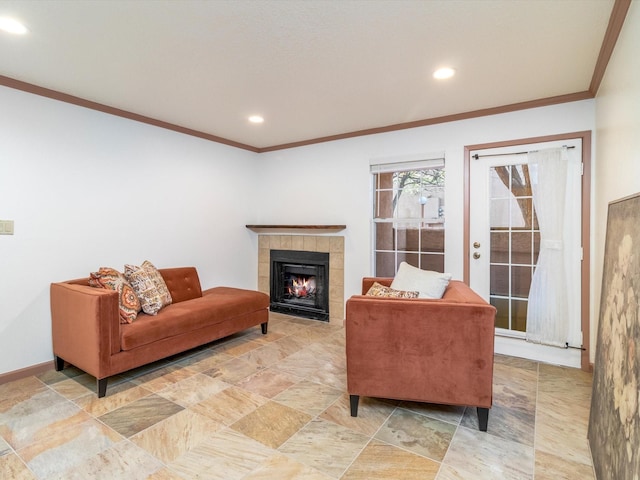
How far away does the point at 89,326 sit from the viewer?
2.50 meters

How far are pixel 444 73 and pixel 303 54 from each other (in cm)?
108

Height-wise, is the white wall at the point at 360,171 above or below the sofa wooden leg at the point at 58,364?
above

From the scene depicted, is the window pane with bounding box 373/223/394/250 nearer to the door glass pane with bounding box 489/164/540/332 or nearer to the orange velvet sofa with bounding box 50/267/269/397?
the door glass pane with bounding box 489/164/540/332

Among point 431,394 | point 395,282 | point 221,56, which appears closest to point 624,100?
point 395,282

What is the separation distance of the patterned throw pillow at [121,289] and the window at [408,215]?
8.64ft

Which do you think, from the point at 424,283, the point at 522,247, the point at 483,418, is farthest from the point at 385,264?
the point at 483,418

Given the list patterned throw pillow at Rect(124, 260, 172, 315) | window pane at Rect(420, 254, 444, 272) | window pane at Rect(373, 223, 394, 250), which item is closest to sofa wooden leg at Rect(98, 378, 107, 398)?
patterned throw pillow at Rect(124, 260, 172, 315)

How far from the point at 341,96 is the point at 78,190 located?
99.7 inches

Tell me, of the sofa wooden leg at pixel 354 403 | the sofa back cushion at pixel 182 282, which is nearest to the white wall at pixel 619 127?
the sofa wooden leg at pixel 354 403

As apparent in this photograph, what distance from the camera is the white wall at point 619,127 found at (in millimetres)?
1706

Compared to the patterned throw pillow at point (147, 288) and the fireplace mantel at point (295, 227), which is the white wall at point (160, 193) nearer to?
the fireplace mantel at point (295, 227)

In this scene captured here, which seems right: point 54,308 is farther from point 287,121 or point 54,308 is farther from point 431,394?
point 431,394

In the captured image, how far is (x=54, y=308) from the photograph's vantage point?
114 inches

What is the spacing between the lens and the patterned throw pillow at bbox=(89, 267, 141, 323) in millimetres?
2768
